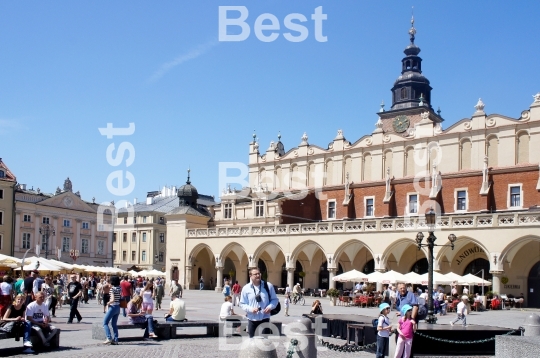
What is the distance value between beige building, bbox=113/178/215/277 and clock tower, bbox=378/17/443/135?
26.6 meters

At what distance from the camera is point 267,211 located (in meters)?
52.6

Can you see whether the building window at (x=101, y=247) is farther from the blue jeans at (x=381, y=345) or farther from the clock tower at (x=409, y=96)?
the blue jeans at (x=381, y=345)

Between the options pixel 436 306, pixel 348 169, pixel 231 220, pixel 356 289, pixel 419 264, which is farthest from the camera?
pixel 231 220

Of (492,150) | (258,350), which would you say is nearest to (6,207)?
(492,150)

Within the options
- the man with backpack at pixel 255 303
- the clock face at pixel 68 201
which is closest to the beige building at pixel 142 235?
the clock face at pixel 68 201

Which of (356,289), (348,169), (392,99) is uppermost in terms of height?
(392,99)

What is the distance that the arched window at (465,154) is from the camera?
44.9 m

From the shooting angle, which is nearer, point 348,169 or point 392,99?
point 348,169

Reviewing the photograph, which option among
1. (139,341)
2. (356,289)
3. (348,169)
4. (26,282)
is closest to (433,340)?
(139,341)

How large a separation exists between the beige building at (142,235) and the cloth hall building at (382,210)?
19220 millimetres

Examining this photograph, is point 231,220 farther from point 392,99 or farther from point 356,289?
point 392,99

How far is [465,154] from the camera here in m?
45.2

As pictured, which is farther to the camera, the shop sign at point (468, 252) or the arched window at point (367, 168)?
the arched window at point (367, 168)

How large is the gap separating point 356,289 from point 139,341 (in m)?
27.4
